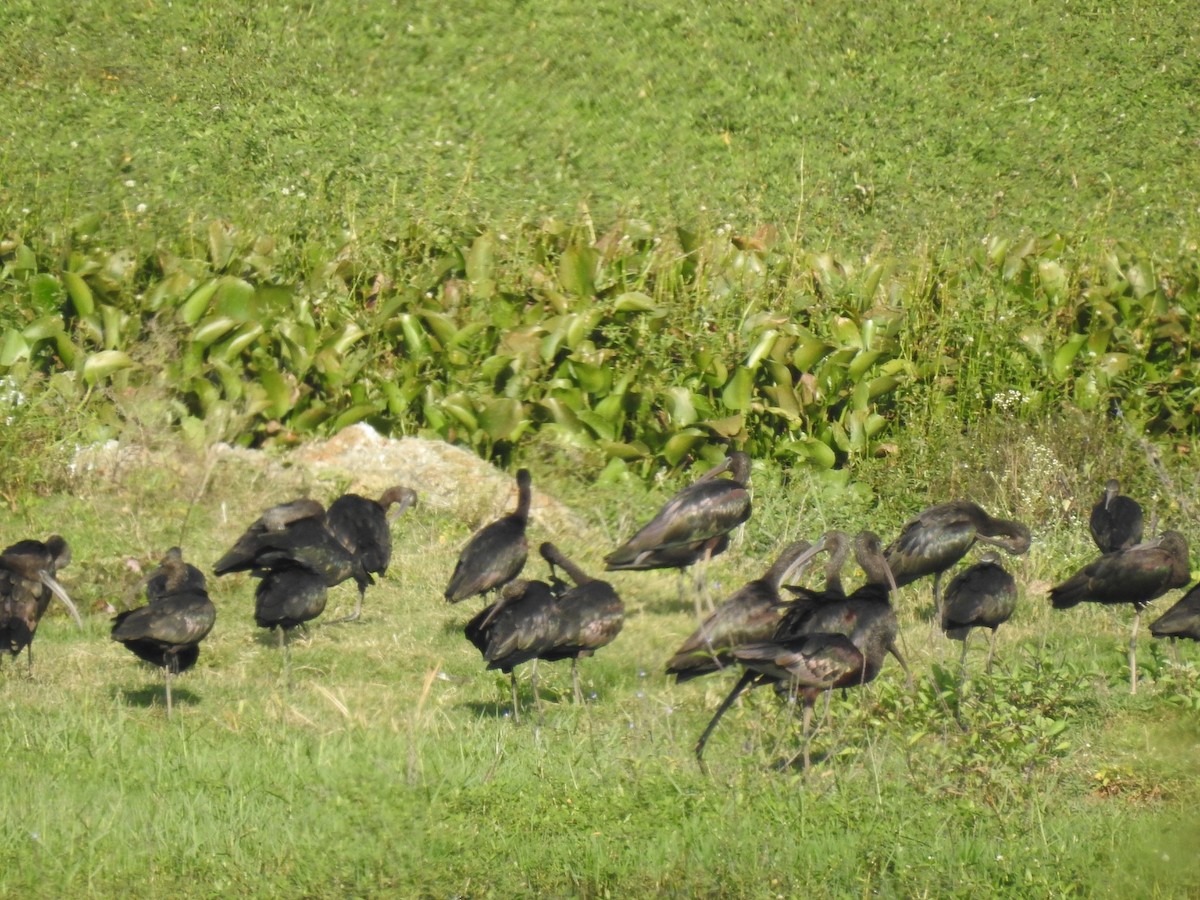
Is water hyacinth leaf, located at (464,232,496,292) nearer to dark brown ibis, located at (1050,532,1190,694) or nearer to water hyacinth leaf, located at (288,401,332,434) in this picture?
water hyacinth leaf, located at (288,401,332,434)

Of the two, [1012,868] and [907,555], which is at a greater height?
[1012,868]

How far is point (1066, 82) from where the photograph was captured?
18.8m

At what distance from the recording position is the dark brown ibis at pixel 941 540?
9.46 meters

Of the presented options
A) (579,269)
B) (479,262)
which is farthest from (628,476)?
(479,262)

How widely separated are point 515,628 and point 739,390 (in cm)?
475

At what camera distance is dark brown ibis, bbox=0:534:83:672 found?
8.10 m

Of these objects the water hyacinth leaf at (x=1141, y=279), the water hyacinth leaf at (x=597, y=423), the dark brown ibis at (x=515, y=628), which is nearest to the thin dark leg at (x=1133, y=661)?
the dark brown ibis at (x=515, y=628)

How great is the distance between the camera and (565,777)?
6.54 meters

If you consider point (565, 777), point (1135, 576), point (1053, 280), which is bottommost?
point (1135, 576)

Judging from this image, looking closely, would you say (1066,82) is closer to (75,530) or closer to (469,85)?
(469,85)

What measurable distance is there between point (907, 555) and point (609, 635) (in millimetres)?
2288

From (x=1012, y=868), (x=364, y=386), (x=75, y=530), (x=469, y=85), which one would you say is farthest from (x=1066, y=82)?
(x=1012, y=868)

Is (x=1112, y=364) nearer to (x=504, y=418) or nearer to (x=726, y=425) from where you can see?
(x=726, y=425)

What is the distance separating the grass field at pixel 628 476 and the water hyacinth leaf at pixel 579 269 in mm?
369
